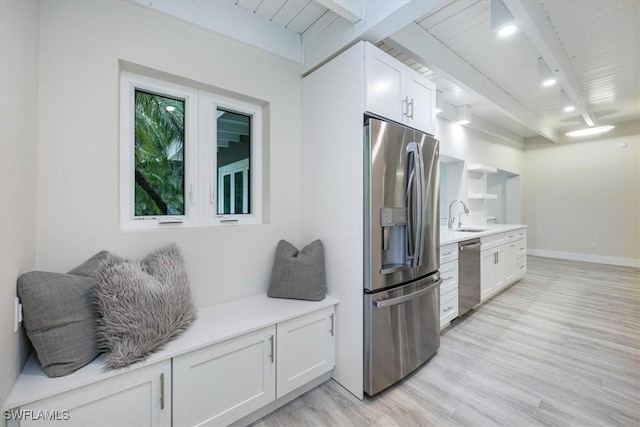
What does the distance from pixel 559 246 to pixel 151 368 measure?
8.04 m

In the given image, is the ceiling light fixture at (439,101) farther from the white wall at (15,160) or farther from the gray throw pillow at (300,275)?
the white wall at (15,160)

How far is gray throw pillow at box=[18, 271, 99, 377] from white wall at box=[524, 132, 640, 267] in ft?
27.0

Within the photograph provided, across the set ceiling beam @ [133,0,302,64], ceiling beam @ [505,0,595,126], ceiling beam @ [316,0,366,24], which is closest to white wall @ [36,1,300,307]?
ceiling beam @ [133,0,302,64]

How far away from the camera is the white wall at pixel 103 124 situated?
1423 mm

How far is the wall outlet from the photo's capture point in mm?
1092

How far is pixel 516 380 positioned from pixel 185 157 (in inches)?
117

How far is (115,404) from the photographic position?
121 cm

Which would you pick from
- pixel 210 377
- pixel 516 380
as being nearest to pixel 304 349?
pixel 210 377

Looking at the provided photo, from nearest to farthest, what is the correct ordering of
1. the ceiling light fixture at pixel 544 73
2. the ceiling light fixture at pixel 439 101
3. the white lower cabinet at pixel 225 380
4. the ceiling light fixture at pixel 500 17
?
1. the white lower cabinet at pixel 225 380
2. the ceiling light fixture at pixel 500 17
3. the ceiling light fixture at pixel 544 73
4. the ceiling light fixture at pixel 439 101

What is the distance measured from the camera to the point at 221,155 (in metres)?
2.12

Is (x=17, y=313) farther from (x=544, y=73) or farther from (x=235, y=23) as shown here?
(x=544, y=73)

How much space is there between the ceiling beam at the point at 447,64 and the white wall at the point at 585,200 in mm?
3196

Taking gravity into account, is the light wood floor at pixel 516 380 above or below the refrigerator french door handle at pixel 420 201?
below

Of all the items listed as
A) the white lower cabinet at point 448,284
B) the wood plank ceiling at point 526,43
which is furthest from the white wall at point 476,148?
the white lower cabinet at point 448,284
